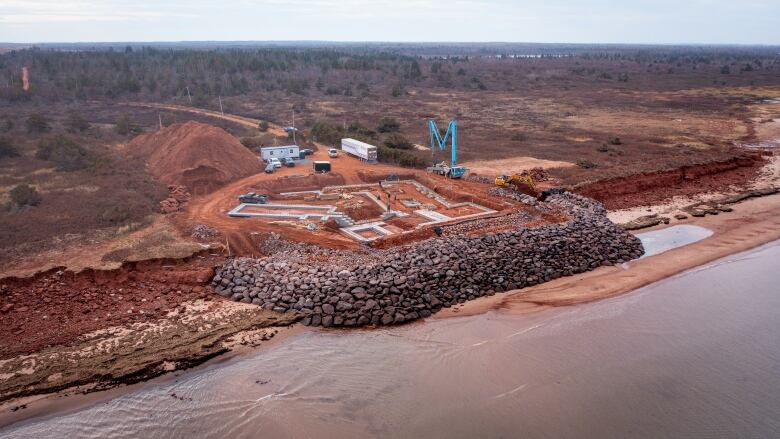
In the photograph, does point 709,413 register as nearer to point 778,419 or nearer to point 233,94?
point 778,419

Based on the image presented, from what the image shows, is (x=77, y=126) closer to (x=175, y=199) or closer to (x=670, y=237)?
(x=175, y=199)

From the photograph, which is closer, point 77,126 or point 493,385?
point 493,385

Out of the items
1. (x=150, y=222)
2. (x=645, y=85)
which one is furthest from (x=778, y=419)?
(x=645, y=85)

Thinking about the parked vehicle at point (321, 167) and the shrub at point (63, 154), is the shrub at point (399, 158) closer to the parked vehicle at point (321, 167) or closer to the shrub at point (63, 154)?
the parked vehicle at point (321, 167)

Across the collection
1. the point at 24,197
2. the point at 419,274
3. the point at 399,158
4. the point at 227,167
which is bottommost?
the point at 419,274

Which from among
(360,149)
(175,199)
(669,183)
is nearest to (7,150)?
(175,199)

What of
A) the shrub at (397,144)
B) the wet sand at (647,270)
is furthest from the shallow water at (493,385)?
the shrub at (397,144)
